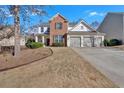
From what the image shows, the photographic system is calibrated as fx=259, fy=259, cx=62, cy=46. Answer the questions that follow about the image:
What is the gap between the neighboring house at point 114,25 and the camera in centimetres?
4118

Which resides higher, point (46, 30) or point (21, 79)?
point (46, 30)

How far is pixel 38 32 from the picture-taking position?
46312 millimetres

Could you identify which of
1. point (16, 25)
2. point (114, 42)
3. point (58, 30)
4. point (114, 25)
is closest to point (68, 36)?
point (58, 30)

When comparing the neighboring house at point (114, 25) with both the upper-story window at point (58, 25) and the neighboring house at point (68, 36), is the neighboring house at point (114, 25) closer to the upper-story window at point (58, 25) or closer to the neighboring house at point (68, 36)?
the neighboring house at point (68, 36)

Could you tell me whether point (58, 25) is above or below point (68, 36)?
above

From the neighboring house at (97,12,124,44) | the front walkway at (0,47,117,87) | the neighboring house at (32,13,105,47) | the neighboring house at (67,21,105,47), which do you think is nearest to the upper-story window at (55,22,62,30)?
the neighboring house at (32,13,105,47)

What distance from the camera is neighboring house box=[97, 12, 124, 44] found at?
135ft

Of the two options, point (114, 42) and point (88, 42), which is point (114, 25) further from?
point (88, 42)

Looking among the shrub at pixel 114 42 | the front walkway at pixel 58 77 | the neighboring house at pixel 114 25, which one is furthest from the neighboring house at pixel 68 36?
the front walkway at pixel 58 77

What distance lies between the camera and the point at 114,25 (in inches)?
1705

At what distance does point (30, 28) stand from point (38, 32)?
19722mm

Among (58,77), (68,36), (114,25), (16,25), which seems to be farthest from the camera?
(114,25)
